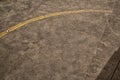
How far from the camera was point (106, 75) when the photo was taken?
5.95 m

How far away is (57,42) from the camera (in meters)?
7.25

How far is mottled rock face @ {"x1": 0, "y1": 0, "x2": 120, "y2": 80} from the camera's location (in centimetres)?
607

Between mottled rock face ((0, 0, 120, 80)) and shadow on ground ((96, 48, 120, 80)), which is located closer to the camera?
shadow on ground ((96, 48, 120, 80))

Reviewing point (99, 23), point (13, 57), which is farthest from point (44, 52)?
point (99, 23)

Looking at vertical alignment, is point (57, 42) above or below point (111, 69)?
above

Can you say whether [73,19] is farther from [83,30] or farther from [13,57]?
[13,57]

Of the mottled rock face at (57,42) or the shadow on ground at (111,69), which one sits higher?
the mottled rock face at (57,42)

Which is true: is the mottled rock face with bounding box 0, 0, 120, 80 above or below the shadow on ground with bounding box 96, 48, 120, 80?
above

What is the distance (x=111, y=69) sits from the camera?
20.3 ft

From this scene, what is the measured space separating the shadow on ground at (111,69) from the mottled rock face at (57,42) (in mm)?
152

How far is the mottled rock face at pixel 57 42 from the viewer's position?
6.07 meters

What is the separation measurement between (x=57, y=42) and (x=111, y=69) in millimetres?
2518

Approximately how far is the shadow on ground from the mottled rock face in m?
0.15

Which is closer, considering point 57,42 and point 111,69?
point 111,69
